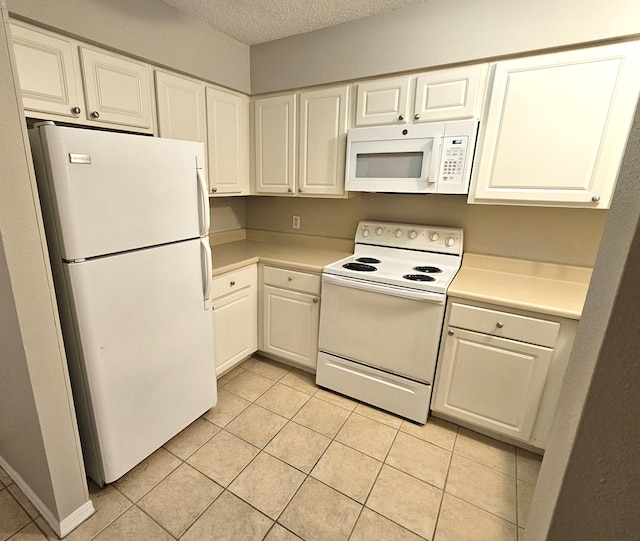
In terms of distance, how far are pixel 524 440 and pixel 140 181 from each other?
7.39 ft

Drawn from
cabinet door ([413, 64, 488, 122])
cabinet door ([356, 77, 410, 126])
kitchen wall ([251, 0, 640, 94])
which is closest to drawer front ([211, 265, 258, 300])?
cabinet door ([356, 77, 410, 126])

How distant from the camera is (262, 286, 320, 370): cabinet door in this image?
2268mm

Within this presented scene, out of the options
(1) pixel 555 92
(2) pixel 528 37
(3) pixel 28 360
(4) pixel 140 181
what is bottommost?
(3) pixel 28 360

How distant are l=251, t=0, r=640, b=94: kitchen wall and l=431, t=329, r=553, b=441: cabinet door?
1.47m

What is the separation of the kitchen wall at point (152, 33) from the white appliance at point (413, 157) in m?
1.01

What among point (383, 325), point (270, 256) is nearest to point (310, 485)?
point (383, 325)

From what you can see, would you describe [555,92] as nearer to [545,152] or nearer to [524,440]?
[545,152]

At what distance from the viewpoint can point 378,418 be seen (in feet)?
6.69

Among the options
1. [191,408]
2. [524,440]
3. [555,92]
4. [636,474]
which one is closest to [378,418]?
[524,440]

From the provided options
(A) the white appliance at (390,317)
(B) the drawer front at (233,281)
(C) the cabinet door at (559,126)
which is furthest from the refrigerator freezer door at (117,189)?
(C) the cabinet door at (559,126)

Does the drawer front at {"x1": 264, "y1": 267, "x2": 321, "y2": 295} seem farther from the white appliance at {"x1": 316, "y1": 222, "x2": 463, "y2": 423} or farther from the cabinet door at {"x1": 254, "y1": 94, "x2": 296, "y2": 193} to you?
the cabinet door at {"x1": 254, "y1": 94, "x2": 296, "y2": 193}

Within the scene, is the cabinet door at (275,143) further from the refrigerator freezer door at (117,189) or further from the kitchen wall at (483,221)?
the refrigerator freezer door at (117,189)

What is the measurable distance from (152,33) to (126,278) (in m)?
1.39

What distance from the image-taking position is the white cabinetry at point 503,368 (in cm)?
158
